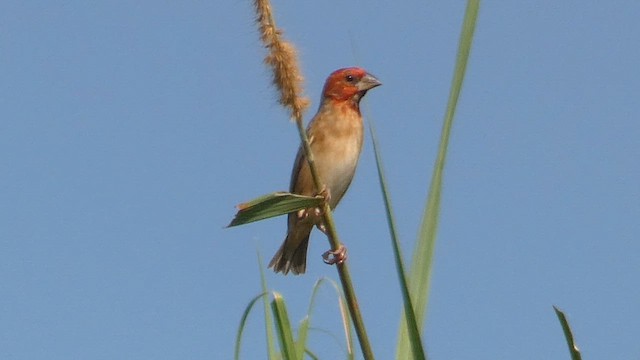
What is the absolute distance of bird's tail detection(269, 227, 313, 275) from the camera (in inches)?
238

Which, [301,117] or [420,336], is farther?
[301,117]

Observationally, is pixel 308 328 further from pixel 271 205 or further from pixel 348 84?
pixel 348 84

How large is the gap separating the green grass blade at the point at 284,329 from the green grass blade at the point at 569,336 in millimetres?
490

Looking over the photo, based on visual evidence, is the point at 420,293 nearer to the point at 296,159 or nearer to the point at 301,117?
the point at 301,117

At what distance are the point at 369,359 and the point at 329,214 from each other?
1.22 feet

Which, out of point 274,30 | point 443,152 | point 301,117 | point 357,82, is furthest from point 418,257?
point 357,82

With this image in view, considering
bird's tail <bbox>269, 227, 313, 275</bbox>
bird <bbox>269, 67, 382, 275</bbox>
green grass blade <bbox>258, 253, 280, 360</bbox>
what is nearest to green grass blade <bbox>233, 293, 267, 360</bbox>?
green grass blade <bbox>258, 253, 280, 360</bbox>

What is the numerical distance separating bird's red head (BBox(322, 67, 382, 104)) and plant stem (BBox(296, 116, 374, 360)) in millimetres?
3782

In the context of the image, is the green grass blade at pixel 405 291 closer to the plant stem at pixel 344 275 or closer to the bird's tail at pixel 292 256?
the plant stem at pixel 344 275

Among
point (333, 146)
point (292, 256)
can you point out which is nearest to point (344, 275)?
point (333, 146)

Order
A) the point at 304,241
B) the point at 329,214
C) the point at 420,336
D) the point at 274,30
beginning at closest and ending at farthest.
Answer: the point at 420,336 < the point at 274,30 < the point at 329,214 < the point at 304,241

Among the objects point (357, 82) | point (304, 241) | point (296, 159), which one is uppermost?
point (357, 82)

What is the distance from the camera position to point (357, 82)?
587 centimetres

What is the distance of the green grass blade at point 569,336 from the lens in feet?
5.04
